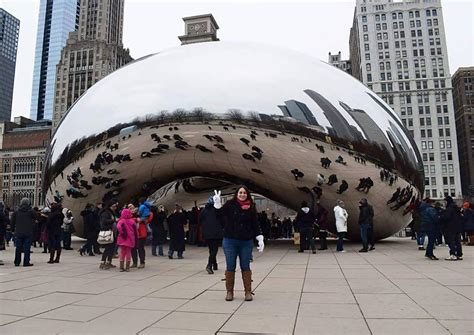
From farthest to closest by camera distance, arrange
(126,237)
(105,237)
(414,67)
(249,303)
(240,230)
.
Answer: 1. (414,67)
2. (105,237)
3. (126,237)
4. (240,230)
5. (249,303)

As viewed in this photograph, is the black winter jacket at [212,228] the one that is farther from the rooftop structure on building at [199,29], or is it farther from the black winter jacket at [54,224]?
the rooftop structure on building at [199,29]

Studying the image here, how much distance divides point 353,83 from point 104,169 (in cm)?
829

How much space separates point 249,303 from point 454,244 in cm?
650

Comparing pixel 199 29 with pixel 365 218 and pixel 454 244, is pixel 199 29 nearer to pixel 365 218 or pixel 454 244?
pixel 365 218

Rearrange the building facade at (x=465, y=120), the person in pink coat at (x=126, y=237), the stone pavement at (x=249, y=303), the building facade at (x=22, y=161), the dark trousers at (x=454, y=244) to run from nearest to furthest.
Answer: the stone pavement at (x=249, y=303)
the person in pink coat at (x=126, y=237)
the dark trousers at (x=454, y=244)
the building facade at (x=22, y=161)
the building facade at (x=465, y=120)

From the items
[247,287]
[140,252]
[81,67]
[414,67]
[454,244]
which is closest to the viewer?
[247,287]

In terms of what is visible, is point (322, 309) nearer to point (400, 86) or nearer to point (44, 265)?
point (44, 265)

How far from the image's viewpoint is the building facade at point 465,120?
111m

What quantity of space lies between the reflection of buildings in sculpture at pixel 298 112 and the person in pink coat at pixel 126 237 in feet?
17.2

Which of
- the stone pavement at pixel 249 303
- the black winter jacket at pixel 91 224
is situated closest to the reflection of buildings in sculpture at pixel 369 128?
the stone pavement at pixel 249 303

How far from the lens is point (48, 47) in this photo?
174625mm

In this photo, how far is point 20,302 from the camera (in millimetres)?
5016

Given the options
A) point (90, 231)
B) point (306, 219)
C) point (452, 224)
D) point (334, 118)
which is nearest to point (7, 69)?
point (90, 231)

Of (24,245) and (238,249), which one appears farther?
(24,245)
